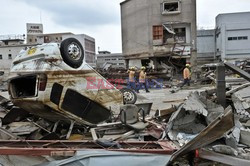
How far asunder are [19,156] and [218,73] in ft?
11.7

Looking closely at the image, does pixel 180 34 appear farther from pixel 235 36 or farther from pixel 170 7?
pixel 235 36

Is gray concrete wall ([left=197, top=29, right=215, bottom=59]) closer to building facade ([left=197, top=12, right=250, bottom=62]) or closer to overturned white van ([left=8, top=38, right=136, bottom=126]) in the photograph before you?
building facade ([left=197, top=12, right=250, bottom=62])

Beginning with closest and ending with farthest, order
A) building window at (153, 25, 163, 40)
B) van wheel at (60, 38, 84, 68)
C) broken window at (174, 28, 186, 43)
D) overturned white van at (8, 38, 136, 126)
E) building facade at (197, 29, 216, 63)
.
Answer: overturned white van at (8, 38, 136, 126) → van wheel at (60, 38, 84, 68) → building window at (153, 25, 163, 40) → broken window at (174, 28, 186, 43) → building facade at (197, 29, 216, 63)

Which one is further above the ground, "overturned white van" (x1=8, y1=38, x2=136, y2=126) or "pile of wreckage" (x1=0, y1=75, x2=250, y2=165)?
"overturned white van" (x1=8, y1=38, x2=136, y2=126)

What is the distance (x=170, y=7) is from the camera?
2711 centimetres

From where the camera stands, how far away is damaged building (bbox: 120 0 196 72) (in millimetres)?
26000

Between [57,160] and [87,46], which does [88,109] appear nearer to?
[57,160]

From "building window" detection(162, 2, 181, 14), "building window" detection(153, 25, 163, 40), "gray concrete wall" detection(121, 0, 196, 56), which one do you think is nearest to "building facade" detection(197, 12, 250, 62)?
"gray concrete wall" detection(121, 0, 196, 56)

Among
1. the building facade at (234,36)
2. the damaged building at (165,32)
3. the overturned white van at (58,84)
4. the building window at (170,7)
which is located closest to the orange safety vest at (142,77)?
the overturned white van at (58,84)

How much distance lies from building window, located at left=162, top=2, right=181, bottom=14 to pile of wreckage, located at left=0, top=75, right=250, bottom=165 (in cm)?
2272

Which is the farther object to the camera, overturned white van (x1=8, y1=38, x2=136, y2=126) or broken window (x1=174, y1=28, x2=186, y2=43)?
broken window (x1=174, y1=28, x2=186, y2=43)

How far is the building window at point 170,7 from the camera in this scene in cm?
2618

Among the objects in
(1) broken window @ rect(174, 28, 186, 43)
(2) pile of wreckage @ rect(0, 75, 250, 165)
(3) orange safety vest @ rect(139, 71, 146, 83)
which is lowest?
(2) pile of wreckage @ rect(0, 75, 250, 165)

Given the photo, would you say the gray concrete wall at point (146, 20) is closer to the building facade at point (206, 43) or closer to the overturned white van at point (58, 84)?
the building facade at point (206, 43)
